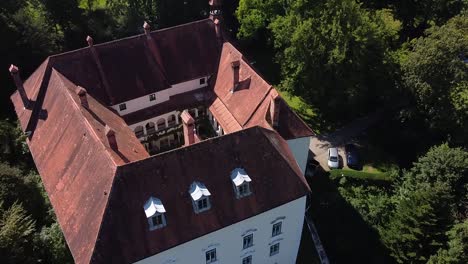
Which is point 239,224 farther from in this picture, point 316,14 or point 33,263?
point 316,14

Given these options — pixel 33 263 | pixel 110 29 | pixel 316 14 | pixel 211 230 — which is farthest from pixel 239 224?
pixel 110 29

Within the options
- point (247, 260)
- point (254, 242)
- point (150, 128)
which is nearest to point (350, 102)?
point (150, 128)

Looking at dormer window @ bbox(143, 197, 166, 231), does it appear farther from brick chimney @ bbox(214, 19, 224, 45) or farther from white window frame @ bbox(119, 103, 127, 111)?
brick chimney @ bbox(214, 19, 224, 45)

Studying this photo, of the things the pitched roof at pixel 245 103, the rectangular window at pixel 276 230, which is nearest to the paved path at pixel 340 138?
the pitched roof at pixel 245 103

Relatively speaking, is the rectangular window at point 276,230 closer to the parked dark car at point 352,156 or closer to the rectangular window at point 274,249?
the rectangular window at point 274,249

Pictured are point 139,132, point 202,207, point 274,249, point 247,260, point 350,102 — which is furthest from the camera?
point 350,102

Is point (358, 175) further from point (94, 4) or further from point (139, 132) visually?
point (94, 4)
